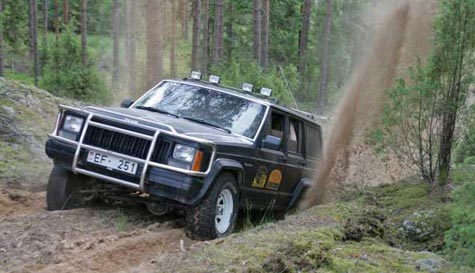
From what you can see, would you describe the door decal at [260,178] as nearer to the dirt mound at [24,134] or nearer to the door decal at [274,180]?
the door decal at [274,180]

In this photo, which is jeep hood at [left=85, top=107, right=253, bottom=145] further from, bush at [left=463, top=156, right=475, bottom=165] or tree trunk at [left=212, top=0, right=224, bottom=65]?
tree trunk at [left=212, top=0, right=224, bottom=65]

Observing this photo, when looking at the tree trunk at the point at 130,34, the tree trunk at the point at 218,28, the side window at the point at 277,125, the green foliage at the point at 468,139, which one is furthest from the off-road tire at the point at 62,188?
the tree trunk at the point at 130,34

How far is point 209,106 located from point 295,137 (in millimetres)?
1661

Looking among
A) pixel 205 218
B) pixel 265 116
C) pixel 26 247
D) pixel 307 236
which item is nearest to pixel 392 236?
pixel 307 236

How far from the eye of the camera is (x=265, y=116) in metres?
8.23

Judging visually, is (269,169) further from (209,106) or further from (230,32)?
(230,32)

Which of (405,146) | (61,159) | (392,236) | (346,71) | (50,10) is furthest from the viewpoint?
(50,10)

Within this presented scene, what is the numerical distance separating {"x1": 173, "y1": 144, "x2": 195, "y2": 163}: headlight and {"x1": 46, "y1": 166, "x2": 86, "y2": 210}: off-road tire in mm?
1506

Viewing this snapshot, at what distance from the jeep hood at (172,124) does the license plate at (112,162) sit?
448mm

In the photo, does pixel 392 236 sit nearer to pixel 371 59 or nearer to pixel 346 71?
pixel 371 59

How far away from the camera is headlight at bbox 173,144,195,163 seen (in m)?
6.62

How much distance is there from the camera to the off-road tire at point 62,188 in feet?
24.1

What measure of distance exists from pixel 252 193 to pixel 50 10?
149ft

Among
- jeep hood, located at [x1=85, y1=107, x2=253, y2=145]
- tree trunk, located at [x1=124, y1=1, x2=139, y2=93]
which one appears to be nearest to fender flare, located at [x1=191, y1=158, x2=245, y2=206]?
jeep hood, located at [x1=85, y1=107, x2=253, y2=145]
